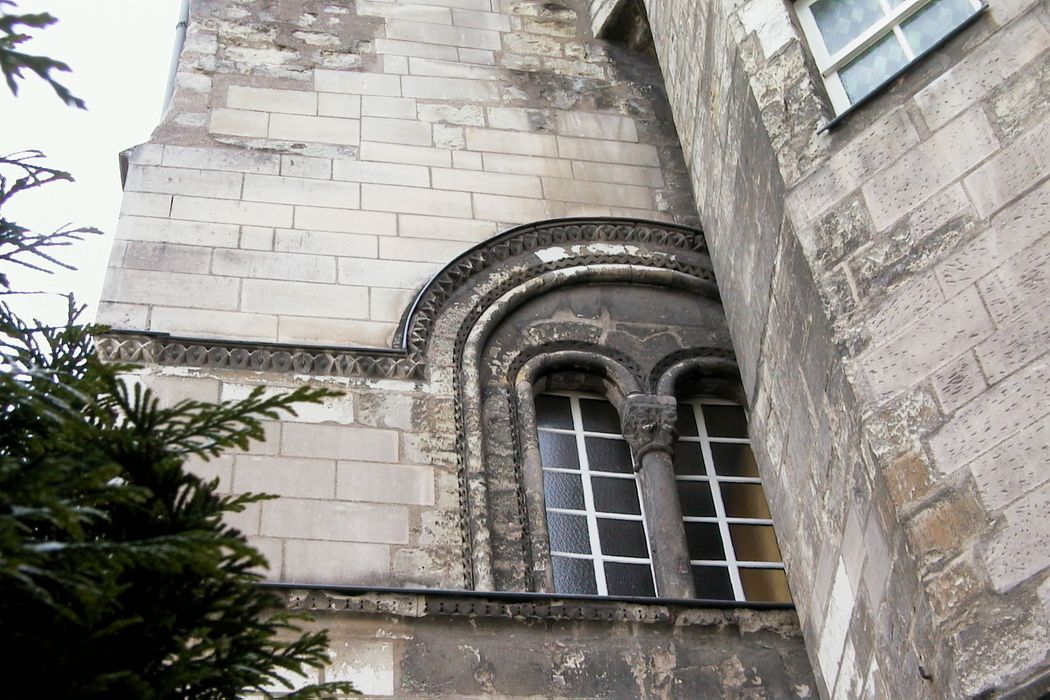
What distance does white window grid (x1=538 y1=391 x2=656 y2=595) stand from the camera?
7402 millimetres

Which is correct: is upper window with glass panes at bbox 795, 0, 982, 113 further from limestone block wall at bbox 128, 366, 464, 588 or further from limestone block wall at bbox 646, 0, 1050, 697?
limestone block wall at bbox 128, 366, 464, 588

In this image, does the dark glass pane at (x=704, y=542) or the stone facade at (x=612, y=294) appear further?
the dark glass pane at (x=704, y=542)

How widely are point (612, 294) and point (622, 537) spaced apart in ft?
5.28

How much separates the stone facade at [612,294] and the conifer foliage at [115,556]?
244 cm

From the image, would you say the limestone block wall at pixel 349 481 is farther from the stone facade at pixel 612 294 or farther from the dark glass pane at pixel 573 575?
the dark glass pane at pixel 573 575

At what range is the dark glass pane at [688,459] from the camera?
802cm

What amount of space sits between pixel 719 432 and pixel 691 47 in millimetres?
2133

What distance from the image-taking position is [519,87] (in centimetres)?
980

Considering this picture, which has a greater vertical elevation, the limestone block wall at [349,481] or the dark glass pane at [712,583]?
the limestone block wall at [349,481]

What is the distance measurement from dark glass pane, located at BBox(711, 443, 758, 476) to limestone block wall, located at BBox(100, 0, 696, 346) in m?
1.63

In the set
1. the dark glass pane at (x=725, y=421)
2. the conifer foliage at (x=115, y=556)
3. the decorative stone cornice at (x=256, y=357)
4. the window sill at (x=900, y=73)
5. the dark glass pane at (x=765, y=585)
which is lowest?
the conifer foliage at (x=115, y=556)

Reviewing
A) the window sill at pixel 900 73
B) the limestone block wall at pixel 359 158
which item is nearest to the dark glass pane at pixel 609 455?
the limestone block wall at pixel 359 158

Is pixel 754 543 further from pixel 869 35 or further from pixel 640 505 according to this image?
pixel 869 35

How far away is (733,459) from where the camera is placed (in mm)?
8109
